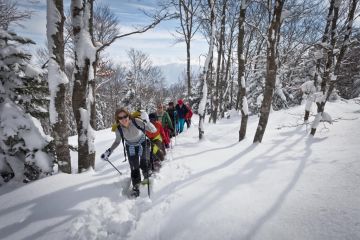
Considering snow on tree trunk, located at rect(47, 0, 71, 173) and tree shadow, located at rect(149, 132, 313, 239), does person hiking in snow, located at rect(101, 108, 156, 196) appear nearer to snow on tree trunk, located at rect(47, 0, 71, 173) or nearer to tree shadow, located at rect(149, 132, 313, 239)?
tree shadow, located at rect(149, 132, 313, 239)

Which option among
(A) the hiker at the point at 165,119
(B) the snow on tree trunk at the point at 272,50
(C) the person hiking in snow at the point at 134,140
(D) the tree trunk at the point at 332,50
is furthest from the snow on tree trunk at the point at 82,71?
(D) the tree trunk at the point at 332,50

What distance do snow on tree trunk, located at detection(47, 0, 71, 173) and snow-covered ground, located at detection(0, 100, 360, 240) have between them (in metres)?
0.93

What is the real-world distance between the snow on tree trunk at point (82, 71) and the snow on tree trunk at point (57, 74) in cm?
28

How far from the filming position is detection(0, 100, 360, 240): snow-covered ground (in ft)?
10.4

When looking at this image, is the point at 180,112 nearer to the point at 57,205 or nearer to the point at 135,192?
the point at 135,192

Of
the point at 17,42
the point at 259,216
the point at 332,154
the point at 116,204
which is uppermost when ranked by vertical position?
the point at 17,42

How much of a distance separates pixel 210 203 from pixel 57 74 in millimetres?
4254

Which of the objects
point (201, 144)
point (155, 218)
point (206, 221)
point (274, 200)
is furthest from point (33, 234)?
point (201, 144)

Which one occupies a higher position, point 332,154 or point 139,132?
point 139,132

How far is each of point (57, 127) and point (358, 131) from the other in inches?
356

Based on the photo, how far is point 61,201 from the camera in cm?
417

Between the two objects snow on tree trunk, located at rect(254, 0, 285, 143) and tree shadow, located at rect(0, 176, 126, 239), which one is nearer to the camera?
tree shadow, located at rect(0, 176, 126, 239)

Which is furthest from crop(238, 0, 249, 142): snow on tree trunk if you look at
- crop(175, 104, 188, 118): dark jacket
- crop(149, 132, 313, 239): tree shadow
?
crop(175, 104, 188, 118): dark jacket

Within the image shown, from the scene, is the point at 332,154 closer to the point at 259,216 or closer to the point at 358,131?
the point at 358,131
